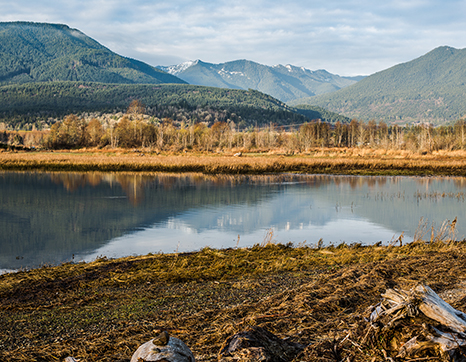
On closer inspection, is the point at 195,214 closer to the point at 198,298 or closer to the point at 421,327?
the point at 198,298

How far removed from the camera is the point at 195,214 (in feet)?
60.9

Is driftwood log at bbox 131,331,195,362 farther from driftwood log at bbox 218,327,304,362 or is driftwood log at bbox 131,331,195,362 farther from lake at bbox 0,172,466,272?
lake at bbox 0,172,466,272

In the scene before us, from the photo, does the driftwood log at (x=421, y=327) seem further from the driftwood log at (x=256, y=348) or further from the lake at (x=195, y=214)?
the lake at (x=195, y=214)

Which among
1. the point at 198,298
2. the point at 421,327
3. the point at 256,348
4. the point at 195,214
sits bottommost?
the point at 195,214

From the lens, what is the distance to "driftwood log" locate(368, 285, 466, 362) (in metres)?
3.17

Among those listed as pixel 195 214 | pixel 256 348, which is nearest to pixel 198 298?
pixel 256 348

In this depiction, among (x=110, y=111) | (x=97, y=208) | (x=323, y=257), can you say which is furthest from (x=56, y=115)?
(x=323, y=257)

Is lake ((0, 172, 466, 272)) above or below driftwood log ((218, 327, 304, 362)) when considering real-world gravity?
below

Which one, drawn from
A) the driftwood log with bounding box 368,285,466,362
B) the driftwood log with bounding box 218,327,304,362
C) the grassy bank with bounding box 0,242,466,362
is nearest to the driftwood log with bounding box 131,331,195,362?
the driftwood log with bounding box 218,327,304,362

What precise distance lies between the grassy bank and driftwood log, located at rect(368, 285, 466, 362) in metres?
0.23

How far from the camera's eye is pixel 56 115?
183 meters

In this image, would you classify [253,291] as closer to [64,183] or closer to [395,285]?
[395,285]

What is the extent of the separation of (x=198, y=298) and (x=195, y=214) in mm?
12159

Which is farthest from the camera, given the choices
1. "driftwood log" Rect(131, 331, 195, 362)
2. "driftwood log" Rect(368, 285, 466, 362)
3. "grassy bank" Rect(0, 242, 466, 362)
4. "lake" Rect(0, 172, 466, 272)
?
"lake" Rect(0, 172, 466, 272)
